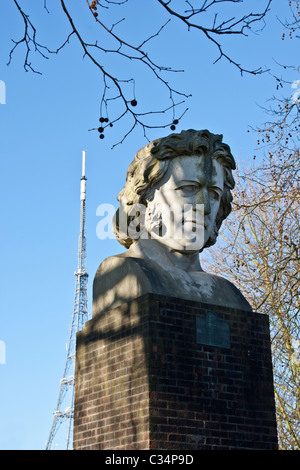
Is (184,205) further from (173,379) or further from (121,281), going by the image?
(173,379)

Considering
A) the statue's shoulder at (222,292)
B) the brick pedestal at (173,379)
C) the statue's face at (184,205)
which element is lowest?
the brick pedestal at (173,379)

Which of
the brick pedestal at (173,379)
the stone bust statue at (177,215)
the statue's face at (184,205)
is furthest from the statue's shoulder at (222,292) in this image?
the statue's face at (184,205)

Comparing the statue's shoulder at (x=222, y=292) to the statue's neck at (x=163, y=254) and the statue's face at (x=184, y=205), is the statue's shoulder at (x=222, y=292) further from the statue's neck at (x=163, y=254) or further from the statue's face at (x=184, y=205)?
the statue's face at (x=184, y=205)

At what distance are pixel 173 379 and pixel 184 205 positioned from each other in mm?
1786

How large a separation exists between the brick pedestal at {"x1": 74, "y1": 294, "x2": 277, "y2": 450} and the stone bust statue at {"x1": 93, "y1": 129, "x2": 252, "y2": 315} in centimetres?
28

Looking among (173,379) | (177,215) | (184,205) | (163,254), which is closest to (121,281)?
(163,254)

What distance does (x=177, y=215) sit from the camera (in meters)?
6.94

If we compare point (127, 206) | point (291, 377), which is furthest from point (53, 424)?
point (127, 206)

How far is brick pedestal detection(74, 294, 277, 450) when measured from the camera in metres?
5.97

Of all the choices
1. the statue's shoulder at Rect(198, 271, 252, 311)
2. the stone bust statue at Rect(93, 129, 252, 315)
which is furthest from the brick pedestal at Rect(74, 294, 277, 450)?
the stone bust statue at Rect(93, 129, 252, 315)

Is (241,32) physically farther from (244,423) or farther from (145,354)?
(244,423)

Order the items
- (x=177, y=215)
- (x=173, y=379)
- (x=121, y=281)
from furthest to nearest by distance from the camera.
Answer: (x=177, y=215) < (x=121, y=281) < (x=173, y=379)

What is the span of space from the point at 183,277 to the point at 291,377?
930 cm

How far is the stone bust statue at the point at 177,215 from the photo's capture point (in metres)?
6.88
